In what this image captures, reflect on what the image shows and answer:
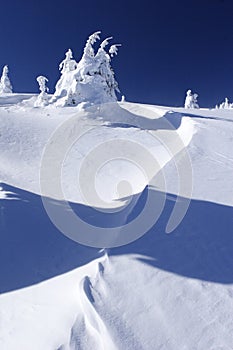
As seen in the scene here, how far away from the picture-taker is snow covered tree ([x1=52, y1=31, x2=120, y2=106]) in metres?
22.2

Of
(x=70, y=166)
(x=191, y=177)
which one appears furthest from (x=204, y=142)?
(x=70, y=166)

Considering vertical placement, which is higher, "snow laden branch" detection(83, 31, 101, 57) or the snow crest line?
"snow laden branch" detection(83, 31, 101, 57)

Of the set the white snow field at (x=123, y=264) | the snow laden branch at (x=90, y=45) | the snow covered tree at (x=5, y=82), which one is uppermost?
the snow laden branch at (x=90, y=45)

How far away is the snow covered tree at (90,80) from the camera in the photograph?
22.2 metres

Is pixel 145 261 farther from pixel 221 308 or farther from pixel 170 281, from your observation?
pixel 221 308

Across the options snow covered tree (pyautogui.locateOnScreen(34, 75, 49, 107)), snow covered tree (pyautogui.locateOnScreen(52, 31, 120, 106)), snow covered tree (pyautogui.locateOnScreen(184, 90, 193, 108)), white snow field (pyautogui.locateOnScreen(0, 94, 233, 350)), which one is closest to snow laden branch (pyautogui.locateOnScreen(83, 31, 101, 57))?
snow covered tree (pyautogui.locateOnScreen(52, 31, 120, 106))

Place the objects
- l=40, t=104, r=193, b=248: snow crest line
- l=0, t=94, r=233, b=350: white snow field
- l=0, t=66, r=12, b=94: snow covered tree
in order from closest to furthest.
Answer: l=0, t=94, r=233, b=350: white snow field
l=40, t=104, r=193, b=248: snow crest line
l=0, t=66, r=12, b=94: snow covered tree

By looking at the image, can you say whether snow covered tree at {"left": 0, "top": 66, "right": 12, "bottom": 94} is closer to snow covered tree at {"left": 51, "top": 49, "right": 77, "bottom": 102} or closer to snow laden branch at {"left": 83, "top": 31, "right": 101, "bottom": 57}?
Result: snow covered tree at {"left": 51, "top": 49, "right": 77, "bottom": 102}

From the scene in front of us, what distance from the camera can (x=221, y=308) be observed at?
12.4ft

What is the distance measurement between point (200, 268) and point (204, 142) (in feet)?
23.4

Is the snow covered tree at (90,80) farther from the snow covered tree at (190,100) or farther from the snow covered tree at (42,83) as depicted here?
the snow covered tree at (190,100)

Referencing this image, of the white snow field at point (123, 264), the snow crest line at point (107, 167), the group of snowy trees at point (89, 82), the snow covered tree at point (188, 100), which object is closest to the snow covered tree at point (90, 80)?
the group of snowy trees at point (89, 82)

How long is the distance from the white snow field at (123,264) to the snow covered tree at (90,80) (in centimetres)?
1235

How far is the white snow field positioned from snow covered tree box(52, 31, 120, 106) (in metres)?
12.4
